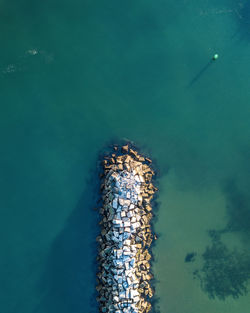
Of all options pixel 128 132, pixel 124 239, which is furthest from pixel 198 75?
pixel 124 239

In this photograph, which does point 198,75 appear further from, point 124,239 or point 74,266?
point 74,266

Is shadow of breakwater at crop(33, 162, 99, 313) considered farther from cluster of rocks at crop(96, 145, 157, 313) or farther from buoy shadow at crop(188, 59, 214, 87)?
buoy shadow at crop(188, 59, 214, 87)

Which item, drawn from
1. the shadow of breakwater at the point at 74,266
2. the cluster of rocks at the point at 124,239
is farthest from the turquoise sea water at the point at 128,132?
the cluster of rocks at the point at 124,239

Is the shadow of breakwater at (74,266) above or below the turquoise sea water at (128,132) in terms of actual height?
below

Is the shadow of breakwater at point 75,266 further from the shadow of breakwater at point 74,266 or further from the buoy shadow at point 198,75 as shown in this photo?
the buoy shadow at point 198,75

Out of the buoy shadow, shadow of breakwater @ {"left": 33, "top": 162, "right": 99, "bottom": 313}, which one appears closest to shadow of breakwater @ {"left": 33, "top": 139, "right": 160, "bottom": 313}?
shadow of breakwater @ {"left": 33, "top": 162, "right": 99, "bottom": 313}
